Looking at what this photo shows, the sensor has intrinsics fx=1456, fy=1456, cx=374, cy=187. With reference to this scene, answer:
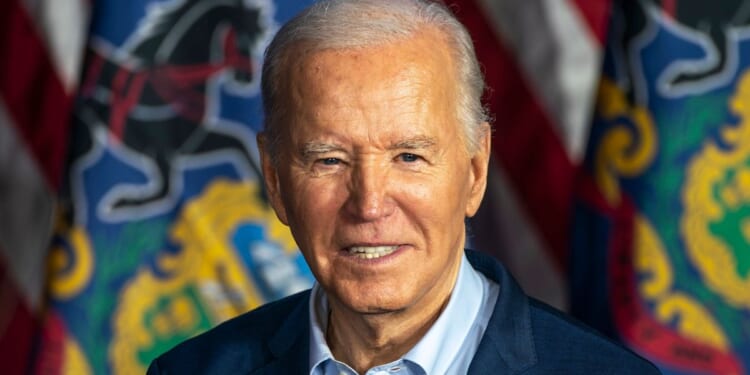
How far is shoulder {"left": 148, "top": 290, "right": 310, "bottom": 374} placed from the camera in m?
1.98

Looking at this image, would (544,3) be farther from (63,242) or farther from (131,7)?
(63,242)

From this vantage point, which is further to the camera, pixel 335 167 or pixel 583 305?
pixel 583 305

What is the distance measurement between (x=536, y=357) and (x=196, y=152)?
1525 millimetres

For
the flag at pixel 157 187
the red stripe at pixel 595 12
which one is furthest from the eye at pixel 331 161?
the red stripe at pixel 595 12

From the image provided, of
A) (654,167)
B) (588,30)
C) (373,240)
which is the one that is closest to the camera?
(373,240)

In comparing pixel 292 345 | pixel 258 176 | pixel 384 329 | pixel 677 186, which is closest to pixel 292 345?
pixel 292 345

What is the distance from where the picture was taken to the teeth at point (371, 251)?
176cm

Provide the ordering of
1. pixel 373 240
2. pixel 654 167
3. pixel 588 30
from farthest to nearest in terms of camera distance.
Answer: pixel 588 30, pixel 654 167, pixel 373 240

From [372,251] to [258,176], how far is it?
1452mm

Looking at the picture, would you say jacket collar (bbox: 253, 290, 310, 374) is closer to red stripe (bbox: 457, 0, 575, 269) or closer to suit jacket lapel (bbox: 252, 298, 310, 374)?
suit jacket lapel (bbox: 252, 298, 310, 374)

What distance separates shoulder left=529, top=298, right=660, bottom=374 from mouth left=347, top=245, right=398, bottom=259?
0.74ft

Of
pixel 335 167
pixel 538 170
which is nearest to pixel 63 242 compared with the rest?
pixel 538 170

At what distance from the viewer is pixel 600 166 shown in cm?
314

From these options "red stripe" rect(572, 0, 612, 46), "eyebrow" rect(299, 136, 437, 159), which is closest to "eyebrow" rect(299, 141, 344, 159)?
"eyebrow" rect(299, 136, 437, 159)
